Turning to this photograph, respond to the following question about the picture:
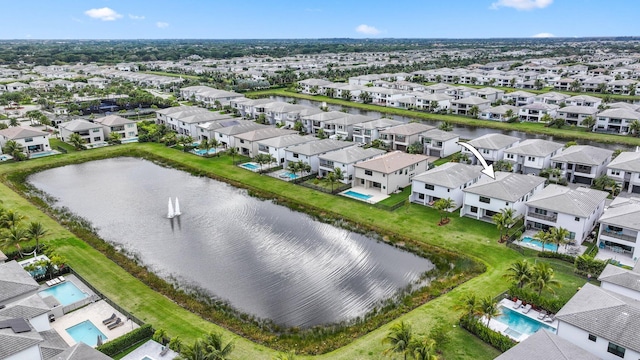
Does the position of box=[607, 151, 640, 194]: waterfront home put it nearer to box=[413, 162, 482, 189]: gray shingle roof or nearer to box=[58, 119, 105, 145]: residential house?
box=[413, 162, 482, 189]: gray shingle roof

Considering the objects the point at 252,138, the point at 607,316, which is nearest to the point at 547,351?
the point at 607,316

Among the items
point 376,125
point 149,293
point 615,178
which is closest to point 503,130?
point 376,125

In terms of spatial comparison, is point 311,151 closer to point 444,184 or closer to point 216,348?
point 444,184

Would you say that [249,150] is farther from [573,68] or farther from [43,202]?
[573,68]

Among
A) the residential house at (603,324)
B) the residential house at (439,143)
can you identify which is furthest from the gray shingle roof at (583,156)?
the residential house at (603,324)

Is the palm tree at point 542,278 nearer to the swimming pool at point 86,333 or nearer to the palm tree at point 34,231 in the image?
the swimming pool at point 86,333

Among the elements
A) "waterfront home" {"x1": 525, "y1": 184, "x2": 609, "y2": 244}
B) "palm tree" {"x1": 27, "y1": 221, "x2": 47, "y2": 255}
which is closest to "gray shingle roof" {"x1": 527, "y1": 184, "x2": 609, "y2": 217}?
"waterfront home" {"x1": 525, "y1": 184, "x2": 609, "y2": 244}
